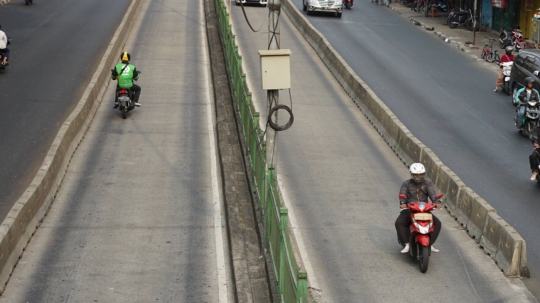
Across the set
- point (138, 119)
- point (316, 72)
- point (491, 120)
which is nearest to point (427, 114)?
point (491, 120)

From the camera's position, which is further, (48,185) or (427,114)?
(427,114)

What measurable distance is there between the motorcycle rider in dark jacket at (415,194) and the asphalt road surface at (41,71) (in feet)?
23.6

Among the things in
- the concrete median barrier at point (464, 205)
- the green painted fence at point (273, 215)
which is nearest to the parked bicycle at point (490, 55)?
the green painted fence at point (273, 215)

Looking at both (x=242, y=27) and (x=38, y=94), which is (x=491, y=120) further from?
(x=242, y=27)

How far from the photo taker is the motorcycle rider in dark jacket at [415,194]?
13.2m

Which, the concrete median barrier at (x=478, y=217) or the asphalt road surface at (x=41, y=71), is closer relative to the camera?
the concrete median barrier at (x=478, y=217)

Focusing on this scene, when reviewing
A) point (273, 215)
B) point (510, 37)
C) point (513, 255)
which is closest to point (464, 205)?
point (513, 255)

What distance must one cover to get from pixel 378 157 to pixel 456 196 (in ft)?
16.8

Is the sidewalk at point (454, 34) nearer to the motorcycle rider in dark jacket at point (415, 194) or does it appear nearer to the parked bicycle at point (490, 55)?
the parked bicycle at point (490, 55)

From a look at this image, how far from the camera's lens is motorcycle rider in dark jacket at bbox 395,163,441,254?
521 inches

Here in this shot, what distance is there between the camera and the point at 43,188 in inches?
615

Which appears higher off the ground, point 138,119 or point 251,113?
point 251,113

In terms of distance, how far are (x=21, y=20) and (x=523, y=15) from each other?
24867 millimetres

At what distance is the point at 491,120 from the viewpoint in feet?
86.1
